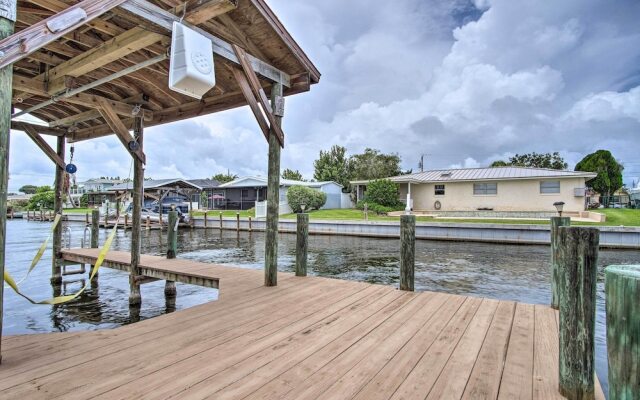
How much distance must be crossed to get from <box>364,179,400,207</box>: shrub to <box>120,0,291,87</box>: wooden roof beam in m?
19.7

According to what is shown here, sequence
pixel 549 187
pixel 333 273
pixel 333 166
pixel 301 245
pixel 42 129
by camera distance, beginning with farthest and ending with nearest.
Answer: pixel 333 166 → pixel 549 187 → pixel 333 273 → pixel 42 129 → pixel 301 245

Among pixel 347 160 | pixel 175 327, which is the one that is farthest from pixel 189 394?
pixel 347 160

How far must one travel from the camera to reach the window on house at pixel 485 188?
72.8ft

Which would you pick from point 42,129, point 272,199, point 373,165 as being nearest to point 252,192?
point 373,165

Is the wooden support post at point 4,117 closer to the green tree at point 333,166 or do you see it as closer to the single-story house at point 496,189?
the single-story house at point 496,189

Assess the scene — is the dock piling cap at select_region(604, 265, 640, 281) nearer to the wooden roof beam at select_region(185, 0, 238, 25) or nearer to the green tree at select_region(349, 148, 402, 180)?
the wooden roof beam at select_region(185, 0, 238, 25)

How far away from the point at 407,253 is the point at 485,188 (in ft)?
68.2

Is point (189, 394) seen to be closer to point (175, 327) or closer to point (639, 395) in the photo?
point (175, 327)

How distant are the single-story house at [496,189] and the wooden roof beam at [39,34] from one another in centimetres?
1898

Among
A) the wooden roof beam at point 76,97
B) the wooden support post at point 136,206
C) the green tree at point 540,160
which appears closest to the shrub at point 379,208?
the wooden support post at point 136,206

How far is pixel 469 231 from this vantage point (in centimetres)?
1545

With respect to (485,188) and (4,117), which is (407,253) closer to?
(4,117)

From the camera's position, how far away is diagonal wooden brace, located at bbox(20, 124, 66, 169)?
6297 millimetres

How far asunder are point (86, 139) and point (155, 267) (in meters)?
3.51
